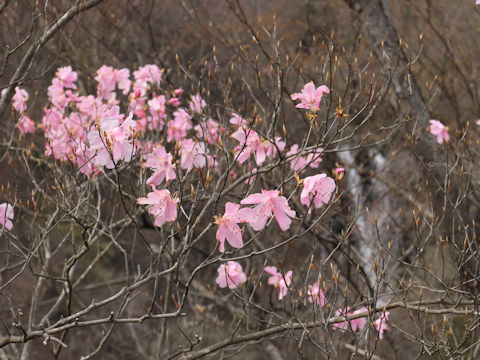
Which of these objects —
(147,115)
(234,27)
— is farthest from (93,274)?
(147,115)

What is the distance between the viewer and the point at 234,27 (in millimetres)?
6836

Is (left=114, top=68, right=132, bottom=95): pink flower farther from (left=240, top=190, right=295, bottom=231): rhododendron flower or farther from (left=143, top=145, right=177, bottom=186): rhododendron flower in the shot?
(left=240, top=190, right=295, bottom=231): rhododendron flower

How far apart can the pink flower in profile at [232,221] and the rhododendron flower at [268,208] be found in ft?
0.10

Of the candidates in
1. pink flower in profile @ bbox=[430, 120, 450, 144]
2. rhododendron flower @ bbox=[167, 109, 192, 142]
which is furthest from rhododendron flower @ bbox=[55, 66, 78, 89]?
pink flower in profile @ bbox=[430, 120, 450, 144]

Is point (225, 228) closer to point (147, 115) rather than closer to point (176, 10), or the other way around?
point (147, 115)

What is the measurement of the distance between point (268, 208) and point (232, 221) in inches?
5.6

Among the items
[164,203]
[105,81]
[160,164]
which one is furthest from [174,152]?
[105,81]

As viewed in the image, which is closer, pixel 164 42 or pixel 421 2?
pixel 164 42

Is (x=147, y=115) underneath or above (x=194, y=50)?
above

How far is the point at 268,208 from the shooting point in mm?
1980

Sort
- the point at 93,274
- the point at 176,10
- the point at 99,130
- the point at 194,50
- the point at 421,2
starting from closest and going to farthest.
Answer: the point at 99,130
the point at 194,50
the point at 176,10
the point at 421,2
the point at 93,274

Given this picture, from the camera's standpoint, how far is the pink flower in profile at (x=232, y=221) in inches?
77.1

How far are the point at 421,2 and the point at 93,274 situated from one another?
7932mm

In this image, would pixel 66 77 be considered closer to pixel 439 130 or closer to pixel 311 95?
pixel 311 95
